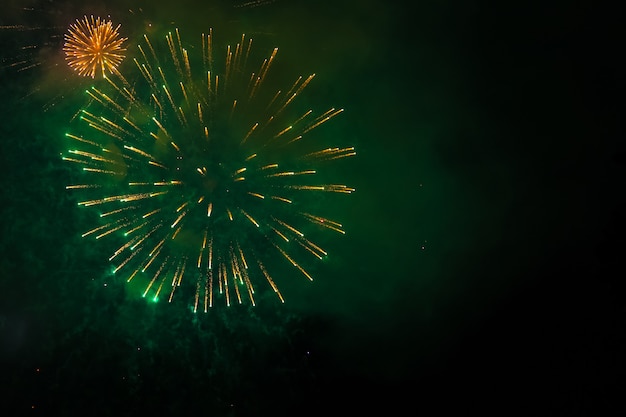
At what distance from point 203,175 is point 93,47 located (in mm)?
8789

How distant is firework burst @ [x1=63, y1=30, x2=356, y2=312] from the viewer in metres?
25.9

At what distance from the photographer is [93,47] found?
25938 millimetres

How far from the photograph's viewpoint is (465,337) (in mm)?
26062

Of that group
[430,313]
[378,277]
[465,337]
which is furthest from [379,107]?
[465,337]

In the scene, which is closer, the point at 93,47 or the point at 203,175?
the point at 93,47

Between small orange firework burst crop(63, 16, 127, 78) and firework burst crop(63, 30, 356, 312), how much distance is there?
877mm

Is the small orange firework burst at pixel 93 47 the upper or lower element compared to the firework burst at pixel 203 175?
upper

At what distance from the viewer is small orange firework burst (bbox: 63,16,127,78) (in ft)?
85.0

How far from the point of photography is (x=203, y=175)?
26.2 m

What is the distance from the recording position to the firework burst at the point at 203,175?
25.9m

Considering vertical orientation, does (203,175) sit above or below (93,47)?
below

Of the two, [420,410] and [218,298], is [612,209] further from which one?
[218,298]

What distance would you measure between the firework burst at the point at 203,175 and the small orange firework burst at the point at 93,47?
0.88m

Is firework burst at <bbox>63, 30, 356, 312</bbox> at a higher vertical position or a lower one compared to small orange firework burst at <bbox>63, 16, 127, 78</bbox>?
lower
